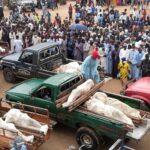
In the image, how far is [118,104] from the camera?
33.3 ft

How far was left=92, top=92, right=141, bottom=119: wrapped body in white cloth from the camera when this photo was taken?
9836mm

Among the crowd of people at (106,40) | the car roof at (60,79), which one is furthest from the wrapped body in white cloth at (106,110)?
the crowd of people at (106,40)

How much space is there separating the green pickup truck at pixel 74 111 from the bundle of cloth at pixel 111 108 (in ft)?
0.56

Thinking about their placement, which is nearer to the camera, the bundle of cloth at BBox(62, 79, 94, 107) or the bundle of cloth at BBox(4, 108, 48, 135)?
the bundle of cloth at BBox(4, 108, 48, 135)

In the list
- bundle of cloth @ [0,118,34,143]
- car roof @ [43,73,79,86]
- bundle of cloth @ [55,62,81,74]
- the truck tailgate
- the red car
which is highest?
car roof @ [43,73,79,86]

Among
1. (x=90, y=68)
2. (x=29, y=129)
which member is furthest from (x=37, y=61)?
(x=29, y=129)

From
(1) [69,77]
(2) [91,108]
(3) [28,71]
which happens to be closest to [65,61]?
(3) [28,71]

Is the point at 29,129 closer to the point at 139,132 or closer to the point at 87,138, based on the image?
the point at 87,138

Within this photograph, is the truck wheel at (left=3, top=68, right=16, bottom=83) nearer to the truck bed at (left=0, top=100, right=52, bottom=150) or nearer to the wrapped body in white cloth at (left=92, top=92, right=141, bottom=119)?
the truck bed at (left=0, top=100, right=52, bottom=150)

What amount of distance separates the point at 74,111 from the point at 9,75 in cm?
567

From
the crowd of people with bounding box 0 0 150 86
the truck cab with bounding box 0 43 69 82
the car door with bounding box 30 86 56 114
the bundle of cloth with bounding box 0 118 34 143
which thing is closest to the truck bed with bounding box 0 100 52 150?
the bundle of cloth with bounding box 0 118 34 143

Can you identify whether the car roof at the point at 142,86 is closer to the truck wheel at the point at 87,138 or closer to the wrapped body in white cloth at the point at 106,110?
the wrapped body in white cloth at the point at 106,110

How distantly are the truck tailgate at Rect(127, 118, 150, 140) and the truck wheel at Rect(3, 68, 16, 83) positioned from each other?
6803 millimetres

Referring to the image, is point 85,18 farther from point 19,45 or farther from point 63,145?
point 63,145
